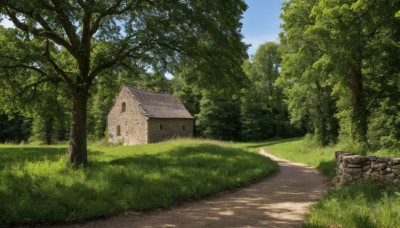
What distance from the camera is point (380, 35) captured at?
59.6 feet

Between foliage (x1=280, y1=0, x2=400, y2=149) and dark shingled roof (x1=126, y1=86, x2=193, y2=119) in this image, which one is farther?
dark shingled roof (x1=126, y1=86, x2=193, y2=119)

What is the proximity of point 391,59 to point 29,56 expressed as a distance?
56.3ft

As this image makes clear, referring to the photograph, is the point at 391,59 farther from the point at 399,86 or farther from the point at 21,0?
the point at 21,0

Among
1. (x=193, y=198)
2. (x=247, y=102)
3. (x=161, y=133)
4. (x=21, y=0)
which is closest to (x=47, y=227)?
(x=193, y=198)

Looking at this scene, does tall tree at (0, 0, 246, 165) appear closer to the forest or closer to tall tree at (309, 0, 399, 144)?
the forest

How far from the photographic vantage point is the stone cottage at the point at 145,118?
1318 inches

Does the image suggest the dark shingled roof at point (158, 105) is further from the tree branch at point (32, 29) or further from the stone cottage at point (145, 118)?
the tree branch at point (32, 29)

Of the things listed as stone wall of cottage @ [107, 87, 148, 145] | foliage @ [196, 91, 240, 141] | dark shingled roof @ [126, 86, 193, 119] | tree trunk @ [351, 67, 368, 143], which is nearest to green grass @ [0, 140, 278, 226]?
tree trunk @ [351, 67, 368, 143]

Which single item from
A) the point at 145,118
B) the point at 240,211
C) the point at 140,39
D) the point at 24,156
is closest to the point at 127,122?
the point at 145,118

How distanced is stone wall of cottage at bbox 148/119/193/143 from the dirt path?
69.5ft

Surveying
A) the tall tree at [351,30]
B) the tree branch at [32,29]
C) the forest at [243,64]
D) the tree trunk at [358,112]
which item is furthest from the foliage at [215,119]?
the tree branch at [32,29]

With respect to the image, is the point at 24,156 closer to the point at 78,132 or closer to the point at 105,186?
the point at 78,132

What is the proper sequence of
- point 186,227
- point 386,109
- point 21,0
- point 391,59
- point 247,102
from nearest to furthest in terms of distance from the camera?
point 186,227 < point 21,0 < point 391,59 < point 386,109 < point 247,102

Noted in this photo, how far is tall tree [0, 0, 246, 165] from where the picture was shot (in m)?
13.5
